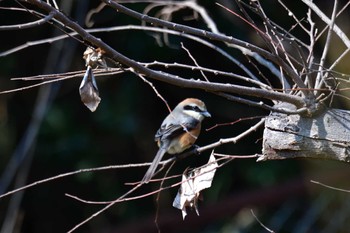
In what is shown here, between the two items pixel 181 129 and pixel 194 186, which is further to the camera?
pixel 181 129

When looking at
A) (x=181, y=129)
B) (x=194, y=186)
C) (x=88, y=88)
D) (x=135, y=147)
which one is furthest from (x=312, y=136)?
(x=135, y=147)

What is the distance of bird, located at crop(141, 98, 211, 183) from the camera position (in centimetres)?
385

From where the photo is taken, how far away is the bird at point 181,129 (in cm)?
385

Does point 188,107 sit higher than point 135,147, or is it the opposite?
point 188,107

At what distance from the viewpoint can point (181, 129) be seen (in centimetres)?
396

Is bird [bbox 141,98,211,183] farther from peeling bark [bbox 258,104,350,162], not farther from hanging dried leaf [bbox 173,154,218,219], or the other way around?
peeling bark [bbox 258,104,350,162]

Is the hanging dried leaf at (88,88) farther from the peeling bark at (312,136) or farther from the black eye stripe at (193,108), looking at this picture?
the black eye stripe at (193,108)

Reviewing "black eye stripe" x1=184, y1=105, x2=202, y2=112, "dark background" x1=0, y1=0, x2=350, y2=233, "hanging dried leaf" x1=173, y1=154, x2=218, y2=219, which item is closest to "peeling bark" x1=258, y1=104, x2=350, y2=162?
"hanging dried leaf" x1=173, y1=154, x2=218, y2=219

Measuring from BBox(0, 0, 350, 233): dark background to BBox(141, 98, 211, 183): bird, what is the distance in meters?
1.06

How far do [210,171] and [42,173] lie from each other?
3.58 metres

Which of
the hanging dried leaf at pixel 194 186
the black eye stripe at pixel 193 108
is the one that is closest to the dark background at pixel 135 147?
the black eye stripe at pixel 193 108

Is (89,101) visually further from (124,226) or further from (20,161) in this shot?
(124,226)

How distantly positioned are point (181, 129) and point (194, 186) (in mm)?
1644

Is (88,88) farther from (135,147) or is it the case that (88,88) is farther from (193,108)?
(135,147)
